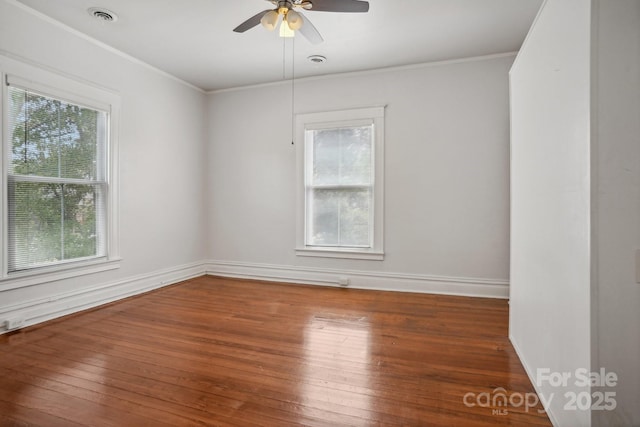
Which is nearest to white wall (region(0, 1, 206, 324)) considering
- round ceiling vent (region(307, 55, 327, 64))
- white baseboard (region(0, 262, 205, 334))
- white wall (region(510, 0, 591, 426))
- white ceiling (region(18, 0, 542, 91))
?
white baseboard (region(0, 262, 205, 334))

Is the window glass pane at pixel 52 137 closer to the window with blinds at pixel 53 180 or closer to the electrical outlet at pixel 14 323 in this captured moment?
the window with blinds at pixel 53 180

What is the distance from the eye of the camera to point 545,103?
5.97ft

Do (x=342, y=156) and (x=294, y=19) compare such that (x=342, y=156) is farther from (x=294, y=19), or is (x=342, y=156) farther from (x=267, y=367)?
(x=267, y=367)

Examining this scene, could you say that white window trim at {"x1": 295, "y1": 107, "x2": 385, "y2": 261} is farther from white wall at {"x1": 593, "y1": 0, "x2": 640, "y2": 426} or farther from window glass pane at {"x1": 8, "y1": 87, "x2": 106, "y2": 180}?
white wall at {"x1": 593, "y1": 0, "x2": 640, "y2": 426}

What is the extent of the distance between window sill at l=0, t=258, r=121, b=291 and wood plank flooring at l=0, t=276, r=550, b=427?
0.41 m

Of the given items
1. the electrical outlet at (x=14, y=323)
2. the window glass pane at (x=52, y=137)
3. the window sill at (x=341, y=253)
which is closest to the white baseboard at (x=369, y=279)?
the window sill at (x=341, y=253)

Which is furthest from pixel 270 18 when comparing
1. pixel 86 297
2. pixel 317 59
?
pixel 86 297

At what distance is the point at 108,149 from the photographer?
377 cm

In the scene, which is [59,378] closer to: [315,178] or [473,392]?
[473,392]

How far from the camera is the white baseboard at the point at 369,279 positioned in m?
4.03

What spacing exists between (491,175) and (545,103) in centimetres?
231

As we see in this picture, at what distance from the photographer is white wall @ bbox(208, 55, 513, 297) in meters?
3.99

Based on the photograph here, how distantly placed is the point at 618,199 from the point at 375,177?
3.17 metres

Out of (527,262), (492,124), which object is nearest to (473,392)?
(527,262)
